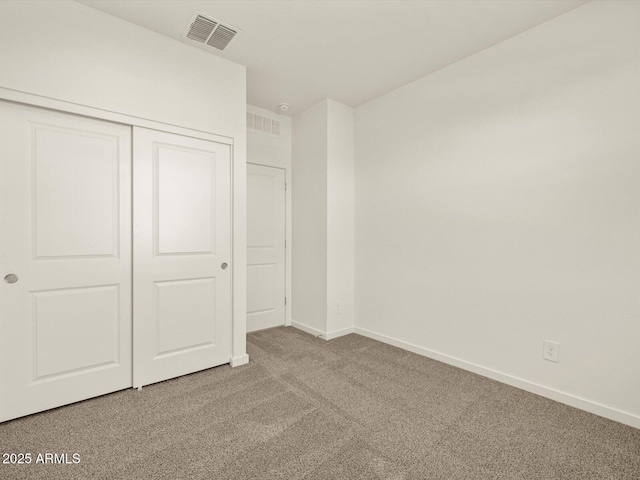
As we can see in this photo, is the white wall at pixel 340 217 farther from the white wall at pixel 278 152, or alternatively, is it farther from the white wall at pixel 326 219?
the white wall at pixel 278 152

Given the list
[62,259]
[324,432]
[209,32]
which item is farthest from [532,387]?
[209,32]

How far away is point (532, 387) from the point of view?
2383mm

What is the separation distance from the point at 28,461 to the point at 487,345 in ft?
10.2

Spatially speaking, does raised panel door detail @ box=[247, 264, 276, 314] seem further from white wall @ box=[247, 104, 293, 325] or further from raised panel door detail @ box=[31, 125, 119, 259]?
raised panel door detail @ box=[31, 125, 119, 259]

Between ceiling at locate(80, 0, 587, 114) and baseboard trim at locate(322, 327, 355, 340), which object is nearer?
ceiling at locate(80, 0, 587, 114)

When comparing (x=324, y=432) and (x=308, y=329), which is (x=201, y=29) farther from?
(x=308, y=329)

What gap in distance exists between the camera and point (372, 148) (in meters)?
3.64

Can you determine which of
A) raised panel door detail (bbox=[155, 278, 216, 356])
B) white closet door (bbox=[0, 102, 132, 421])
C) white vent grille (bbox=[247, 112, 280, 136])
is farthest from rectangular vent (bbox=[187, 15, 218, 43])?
raised panel door detail (bbox=[155, 278, 216, 356])

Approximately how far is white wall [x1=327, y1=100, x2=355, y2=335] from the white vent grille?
0.76 meters

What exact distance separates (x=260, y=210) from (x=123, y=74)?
1.95 m

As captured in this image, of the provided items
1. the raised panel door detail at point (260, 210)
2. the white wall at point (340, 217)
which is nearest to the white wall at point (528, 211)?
the white wall at point (340, 217)

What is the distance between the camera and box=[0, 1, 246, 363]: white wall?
1.96 meters

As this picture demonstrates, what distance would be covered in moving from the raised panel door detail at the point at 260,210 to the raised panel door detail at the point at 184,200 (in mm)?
1089

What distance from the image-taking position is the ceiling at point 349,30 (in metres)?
2.18
